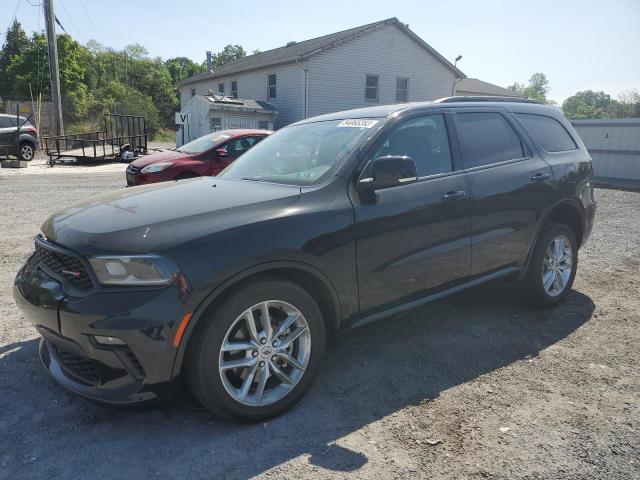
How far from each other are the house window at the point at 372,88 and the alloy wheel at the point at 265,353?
25.9 meters

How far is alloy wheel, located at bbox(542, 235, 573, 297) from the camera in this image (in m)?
4.54

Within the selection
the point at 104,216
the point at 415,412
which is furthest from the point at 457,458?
the point at 104,216

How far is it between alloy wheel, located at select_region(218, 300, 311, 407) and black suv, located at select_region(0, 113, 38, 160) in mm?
18715

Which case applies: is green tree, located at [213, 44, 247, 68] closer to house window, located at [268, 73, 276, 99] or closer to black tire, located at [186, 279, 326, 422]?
house window, located at [268, 73, 276, 99]

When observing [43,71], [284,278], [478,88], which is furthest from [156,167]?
[43,71]

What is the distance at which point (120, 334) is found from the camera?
2402 millimetres

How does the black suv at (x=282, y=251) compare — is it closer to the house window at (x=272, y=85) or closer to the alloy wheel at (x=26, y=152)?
the alloy wheel at (x=26, y=152)

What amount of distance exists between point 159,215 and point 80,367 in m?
0.93

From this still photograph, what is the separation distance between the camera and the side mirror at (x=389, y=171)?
3.11 m

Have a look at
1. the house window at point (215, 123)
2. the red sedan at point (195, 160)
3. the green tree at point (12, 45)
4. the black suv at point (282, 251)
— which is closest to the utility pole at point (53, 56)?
the house window at point (215, 123)

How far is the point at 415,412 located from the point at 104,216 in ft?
7.22

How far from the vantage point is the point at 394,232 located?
3283 millimetres

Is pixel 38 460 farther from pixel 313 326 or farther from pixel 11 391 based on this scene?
pixel 313 326

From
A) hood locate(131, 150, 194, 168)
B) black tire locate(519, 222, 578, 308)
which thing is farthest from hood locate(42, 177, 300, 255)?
hood locate(131, 150, 194, 168)
